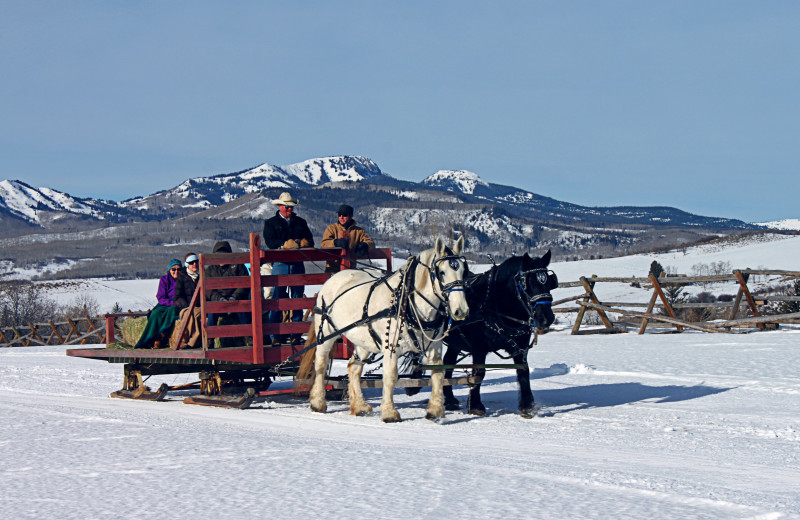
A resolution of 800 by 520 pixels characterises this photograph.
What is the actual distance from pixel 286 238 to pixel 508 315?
144 inches

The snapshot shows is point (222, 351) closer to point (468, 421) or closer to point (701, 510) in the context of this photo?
point (468, 421)

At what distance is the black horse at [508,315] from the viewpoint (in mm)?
9680

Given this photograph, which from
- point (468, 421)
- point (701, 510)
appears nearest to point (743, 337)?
point (468, 421)

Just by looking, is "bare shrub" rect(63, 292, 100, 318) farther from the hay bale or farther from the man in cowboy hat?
the man in cowboy hat

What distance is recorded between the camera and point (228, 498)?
18.5 ft

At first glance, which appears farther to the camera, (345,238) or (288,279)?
(345,238)

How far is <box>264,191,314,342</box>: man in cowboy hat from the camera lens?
11500 millimetres

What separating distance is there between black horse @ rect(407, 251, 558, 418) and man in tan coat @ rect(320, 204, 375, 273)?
2065 millimetres

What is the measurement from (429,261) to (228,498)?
13.4ft

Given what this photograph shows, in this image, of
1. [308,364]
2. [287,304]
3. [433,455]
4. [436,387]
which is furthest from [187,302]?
[433,455]

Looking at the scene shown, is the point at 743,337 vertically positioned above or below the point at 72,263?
below

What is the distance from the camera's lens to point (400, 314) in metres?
9.19

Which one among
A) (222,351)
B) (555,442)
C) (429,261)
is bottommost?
(555,442)

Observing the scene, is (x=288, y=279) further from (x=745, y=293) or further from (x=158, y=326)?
(x=745, y=293)
